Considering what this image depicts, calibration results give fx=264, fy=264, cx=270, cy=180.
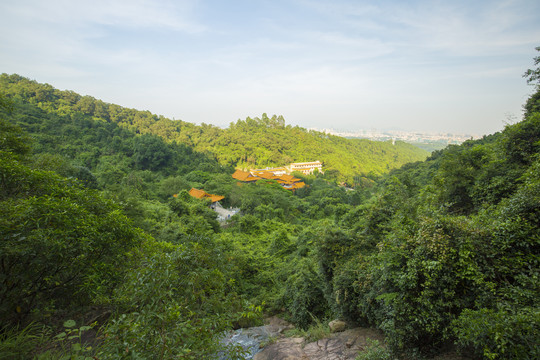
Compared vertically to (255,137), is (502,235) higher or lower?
lower

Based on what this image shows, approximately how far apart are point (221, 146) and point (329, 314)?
45.7m

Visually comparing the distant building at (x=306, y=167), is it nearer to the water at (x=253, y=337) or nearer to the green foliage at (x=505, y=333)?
the water at (x=253, y=337)

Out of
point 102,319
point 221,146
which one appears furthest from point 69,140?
point 102,319

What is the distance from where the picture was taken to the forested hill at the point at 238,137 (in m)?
37.6

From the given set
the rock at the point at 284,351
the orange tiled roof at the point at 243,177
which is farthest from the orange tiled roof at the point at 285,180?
the rock at the point at 284,351

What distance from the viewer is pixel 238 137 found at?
5416 cm

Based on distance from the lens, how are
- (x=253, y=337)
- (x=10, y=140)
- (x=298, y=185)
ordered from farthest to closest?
1. (x=298, y=185)
2. (x=253, y=337)
3. (x=10, y=140)

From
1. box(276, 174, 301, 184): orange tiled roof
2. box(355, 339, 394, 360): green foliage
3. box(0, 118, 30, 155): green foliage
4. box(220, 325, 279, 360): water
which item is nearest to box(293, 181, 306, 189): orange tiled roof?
box(276, 174, 301, 184): orange tiled roof

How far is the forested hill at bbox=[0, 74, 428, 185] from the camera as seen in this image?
37594 millimetres

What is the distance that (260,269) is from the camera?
1166 centimetres

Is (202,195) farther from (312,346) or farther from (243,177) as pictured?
(312,346)

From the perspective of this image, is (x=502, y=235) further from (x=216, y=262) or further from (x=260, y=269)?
(x=260, y=269)

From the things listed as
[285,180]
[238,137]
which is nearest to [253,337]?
[285,180]

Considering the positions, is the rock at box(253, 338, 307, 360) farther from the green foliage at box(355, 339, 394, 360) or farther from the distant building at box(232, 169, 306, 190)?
the distant building at box(232, 169, 306, 190)
